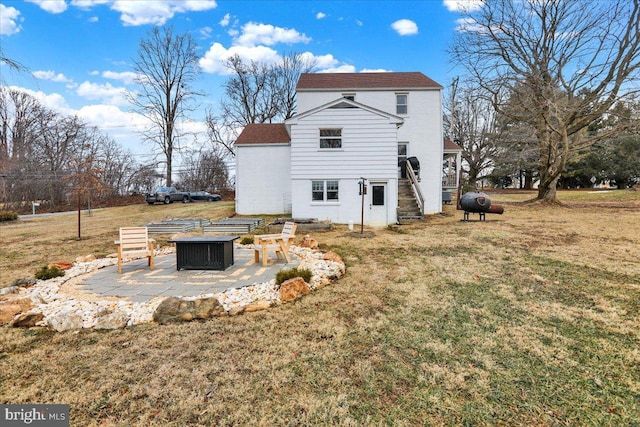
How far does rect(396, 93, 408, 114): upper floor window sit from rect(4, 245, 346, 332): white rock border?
13861 mm

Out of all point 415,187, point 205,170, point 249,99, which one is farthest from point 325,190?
point 205,170

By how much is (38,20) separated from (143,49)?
2573cm

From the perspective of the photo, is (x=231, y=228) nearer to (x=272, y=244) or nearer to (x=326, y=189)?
(x=326, y=189)

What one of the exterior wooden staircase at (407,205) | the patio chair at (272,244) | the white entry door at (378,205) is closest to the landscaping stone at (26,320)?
the patio chair at (272,244)

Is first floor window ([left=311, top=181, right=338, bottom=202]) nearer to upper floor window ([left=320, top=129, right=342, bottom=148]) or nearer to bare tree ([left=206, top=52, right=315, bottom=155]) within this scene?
upper floor window ([left=320, top=129, right=342, bottom=148])

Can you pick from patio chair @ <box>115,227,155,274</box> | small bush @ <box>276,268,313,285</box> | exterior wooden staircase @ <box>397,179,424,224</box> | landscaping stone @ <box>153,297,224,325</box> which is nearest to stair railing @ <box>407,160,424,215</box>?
exterior wooden staircase @ <box>397,179,424,224</box>

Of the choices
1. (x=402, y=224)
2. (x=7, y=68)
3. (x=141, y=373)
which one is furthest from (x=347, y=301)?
(x=402, y=224)

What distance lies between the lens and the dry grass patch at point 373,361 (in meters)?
2.63

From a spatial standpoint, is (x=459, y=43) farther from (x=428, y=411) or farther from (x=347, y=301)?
(x=428, y=411)

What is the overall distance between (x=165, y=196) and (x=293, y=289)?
81.7ft

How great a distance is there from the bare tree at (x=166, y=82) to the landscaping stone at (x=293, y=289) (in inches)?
1134

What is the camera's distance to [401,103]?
17.8 m

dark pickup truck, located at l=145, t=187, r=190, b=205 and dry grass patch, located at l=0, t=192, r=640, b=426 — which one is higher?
dark pickup truck, located at l=145, t=187, r=190, b=205

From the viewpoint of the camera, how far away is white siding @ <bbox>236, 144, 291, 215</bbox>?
1697cm
